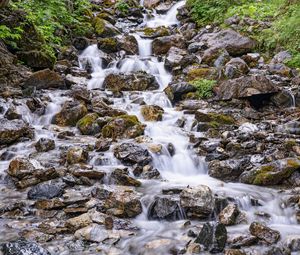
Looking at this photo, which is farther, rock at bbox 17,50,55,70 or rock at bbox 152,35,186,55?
rock at bbox 152,35,186,55

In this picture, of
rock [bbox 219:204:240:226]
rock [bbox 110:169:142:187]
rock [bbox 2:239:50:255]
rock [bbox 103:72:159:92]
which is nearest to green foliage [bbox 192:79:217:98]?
rock [bbox 103:72:159:92]

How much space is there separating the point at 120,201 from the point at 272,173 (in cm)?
278

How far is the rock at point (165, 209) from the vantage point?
5.61 metres

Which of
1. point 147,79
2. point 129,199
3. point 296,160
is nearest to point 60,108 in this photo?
point 147,79

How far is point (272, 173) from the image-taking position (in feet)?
22.1

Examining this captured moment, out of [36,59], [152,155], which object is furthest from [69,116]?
[36,59]

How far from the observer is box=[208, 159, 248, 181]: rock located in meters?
7.01

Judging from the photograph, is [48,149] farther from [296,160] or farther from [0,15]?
[0,15]

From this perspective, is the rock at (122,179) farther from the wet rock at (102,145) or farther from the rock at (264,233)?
the rock at (264,233)

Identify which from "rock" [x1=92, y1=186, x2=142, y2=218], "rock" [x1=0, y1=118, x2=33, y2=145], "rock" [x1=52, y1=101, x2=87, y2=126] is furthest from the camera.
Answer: "rock" [x1=52, y1=101, x2=87, y2=126]

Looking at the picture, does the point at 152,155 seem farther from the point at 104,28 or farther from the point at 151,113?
the point at 104,28

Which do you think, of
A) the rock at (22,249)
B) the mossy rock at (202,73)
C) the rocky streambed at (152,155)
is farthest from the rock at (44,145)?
the mossy rock at (202,73)

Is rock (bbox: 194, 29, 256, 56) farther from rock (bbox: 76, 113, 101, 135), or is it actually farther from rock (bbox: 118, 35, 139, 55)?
rock (bbox: 76, 113, 101, 135)

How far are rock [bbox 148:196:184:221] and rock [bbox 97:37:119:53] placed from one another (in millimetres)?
11143
